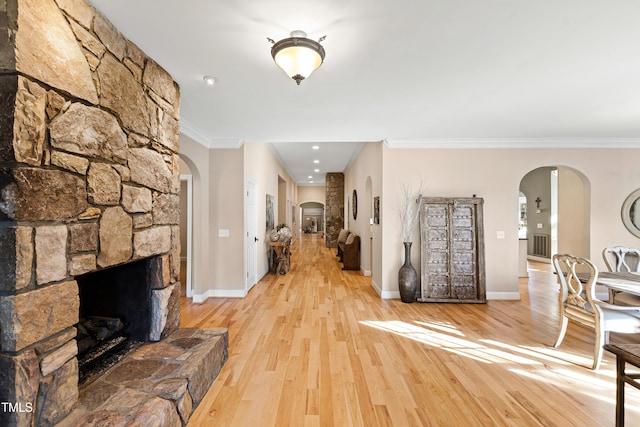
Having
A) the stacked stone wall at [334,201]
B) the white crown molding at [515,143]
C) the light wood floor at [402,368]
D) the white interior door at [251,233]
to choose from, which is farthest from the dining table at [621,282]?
the stacked stone wall at [334,201]

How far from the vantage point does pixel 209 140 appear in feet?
14.9

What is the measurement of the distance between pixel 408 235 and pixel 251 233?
9.15 ft

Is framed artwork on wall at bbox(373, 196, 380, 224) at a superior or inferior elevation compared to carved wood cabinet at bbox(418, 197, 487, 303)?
superior

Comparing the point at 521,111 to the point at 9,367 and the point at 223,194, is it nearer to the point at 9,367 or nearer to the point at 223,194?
the point at 223,194

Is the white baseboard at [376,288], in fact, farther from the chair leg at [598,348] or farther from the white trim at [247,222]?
the chair leg at [598,348]

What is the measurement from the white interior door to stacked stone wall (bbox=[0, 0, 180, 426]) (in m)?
2.95

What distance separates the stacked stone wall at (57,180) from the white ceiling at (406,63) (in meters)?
0.43

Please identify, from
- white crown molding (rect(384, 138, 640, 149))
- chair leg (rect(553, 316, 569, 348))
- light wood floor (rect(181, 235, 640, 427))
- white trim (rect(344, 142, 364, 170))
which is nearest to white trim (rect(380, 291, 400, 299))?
light wood floor (rect(181, 235, 640, 427))

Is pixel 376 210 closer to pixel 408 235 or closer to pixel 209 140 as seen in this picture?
pixel 408 235

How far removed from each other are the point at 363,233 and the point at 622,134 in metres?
4.63

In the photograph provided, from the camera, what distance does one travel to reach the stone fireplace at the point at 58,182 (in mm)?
1137

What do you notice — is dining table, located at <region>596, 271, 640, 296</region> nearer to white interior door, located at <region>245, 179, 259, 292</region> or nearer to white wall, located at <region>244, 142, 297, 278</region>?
white interior door, located at <region>245, 179, 259, 292</region>

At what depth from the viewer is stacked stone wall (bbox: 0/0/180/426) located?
1.14 meters

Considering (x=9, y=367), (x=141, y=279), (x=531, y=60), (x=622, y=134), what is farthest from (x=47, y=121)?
(x=622, y=134)
